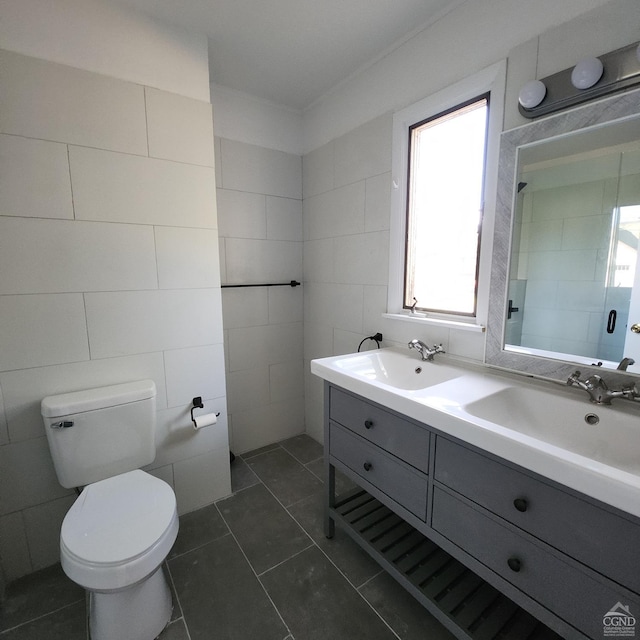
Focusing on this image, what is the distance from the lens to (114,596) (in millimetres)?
1154

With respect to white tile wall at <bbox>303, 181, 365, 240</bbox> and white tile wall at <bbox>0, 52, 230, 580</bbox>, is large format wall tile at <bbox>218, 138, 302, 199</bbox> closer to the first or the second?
white tile wall at <bbox>303, 181, 365, 240</bbox>

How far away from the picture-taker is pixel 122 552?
107 cm

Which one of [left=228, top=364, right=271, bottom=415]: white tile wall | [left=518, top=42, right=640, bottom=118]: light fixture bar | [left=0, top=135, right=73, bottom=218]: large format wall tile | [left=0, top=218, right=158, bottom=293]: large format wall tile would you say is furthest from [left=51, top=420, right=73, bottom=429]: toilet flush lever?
[left=518, top=42, right=640, bottom=118]: light fixture bar

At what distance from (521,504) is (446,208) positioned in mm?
1300

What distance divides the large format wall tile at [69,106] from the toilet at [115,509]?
3.57 feet

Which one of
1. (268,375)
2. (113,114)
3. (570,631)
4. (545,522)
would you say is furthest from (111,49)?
(570,631)

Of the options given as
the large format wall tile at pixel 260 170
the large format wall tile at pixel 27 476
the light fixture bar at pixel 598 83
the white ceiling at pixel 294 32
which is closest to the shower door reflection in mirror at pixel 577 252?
the light fixture bar at pixel 598 83

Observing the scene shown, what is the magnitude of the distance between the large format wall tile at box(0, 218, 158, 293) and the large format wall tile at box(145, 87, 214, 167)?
1.31ft

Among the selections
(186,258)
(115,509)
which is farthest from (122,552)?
(186,258)

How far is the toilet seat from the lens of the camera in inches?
40.9

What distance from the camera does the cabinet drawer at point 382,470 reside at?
117 cm

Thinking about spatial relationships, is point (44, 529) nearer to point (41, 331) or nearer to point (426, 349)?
A: point (41, 331)

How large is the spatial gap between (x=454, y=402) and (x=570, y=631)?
1.95ft

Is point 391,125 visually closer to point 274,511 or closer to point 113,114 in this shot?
point 113,114
